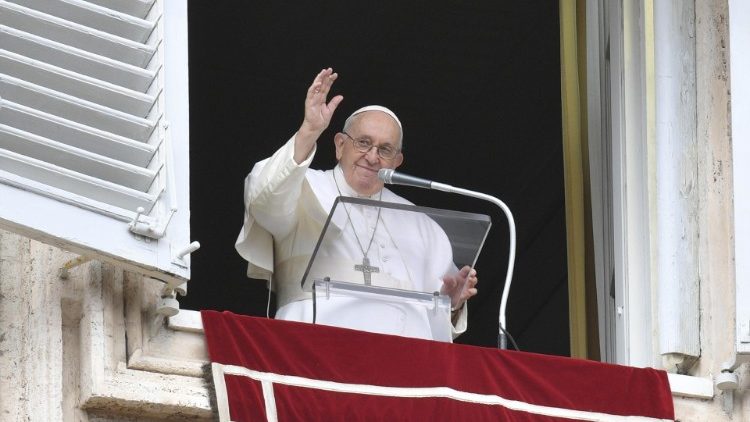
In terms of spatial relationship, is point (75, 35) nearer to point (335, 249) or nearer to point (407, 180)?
point (407, 180)

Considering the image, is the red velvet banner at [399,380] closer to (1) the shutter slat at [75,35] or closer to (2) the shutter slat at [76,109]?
(2) the shutter slat at [76,109]

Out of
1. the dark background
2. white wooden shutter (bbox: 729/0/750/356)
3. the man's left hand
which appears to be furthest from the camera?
the dark background

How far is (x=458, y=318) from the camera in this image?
7.22 meters

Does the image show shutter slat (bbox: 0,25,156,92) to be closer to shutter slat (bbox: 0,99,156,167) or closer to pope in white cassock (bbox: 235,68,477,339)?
shutter slat (bbox: 0,99,156,167)

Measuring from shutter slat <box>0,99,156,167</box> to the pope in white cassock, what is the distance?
694 mm

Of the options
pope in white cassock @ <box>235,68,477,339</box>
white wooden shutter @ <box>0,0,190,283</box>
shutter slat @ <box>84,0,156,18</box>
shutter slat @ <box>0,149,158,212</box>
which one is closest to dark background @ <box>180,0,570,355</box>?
pope in white cassock @ <box>235,68,477,339</box>

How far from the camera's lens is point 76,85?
6.18 metres

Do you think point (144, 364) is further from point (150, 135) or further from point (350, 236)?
point (350, 236)

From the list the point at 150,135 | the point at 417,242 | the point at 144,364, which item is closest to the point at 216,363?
the point at 144,364

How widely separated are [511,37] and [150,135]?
3449 mm

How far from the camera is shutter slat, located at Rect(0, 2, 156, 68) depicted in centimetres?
620

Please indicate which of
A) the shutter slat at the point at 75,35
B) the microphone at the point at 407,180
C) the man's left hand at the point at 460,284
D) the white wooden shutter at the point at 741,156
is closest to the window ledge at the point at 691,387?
the white wooden shutter at the point at 741,156

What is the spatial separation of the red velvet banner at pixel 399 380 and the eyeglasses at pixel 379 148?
1.17 m

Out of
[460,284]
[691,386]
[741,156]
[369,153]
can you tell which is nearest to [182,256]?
[460,284]
